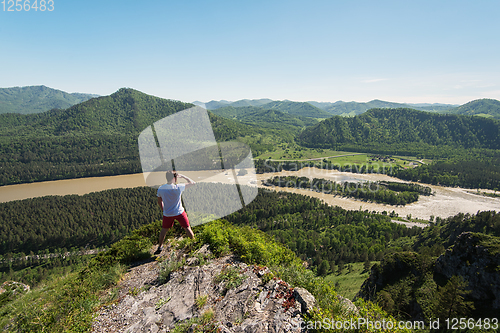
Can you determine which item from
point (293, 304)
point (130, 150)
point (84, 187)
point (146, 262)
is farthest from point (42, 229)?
point (130, 150)

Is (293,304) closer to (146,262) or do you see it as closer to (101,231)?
(146,262)

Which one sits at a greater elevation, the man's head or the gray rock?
the man's head

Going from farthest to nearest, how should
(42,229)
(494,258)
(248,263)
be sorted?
(42,229)
(494,258)
(248,263)

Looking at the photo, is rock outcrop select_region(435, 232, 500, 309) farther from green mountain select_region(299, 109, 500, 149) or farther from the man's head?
green mountain select_region(299, 109, 500, 149)
